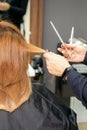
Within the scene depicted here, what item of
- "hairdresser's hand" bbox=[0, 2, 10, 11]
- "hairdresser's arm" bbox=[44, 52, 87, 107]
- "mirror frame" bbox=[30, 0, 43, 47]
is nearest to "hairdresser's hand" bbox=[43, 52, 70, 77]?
"hairdresser's arm" bbox=[44, 52, 87, 107]

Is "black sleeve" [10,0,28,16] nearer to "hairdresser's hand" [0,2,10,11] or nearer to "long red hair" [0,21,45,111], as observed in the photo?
"hairdresser's hand" [0,2,10,11]

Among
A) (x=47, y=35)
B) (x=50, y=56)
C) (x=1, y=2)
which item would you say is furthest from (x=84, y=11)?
(x=50, y=56)

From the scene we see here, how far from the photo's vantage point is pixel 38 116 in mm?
1085

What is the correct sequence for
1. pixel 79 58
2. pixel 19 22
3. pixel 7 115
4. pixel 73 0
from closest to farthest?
pixel 7 115
pixel 79 58
pixel 19 22
pixel 73 0

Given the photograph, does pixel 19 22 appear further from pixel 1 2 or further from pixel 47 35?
pixel 47 35

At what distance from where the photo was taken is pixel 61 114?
1169 mm

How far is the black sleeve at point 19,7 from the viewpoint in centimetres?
194

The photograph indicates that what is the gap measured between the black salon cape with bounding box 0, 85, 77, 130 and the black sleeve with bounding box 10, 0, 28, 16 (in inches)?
36.0

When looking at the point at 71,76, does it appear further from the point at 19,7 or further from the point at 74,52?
the point at 19,7

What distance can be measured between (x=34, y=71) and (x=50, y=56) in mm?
872

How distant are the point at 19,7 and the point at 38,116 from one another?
3.73 ft

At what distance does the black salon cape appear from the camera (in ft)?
3.45

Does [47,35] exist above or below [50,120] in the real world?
above

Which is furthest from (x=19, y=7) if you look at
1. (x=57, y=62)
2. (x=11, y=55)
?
(x=11, y=55)
